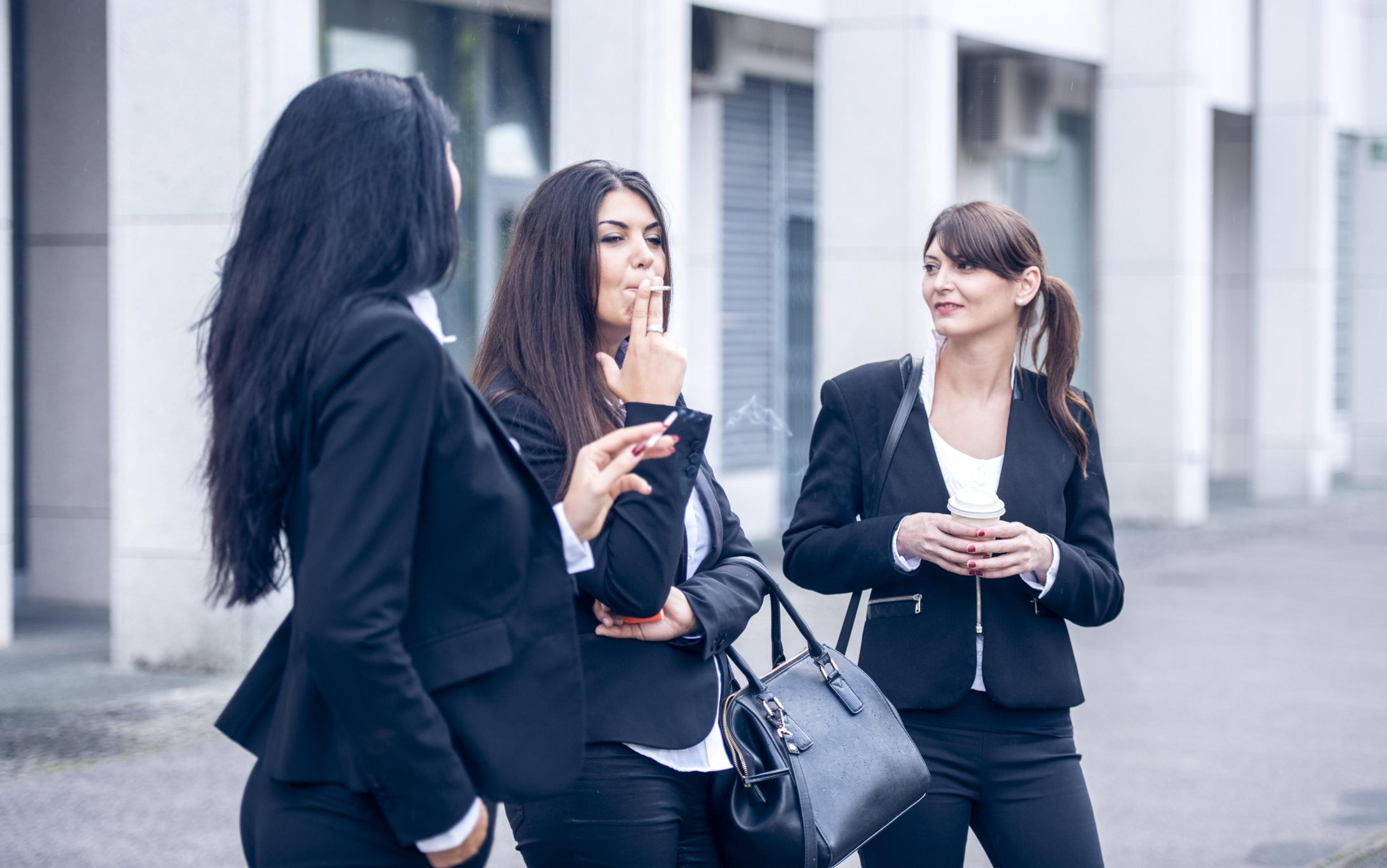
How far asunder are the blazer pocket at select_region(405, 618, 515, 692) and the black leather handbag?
70cm

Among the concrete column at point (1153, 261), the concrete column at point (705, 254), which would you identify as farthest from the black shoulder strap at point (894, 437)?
the concrete column at point (1153, 261)

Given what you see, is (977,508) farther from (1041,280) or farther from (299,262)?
(299,262)

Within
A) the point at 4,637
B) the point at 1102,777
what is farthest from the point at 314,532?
the point at 4,637

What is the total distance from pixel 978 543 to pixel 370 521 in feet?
4.60

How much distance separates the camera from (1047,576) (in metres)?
3.14

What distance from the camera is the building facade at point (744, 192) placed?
24.8 feet

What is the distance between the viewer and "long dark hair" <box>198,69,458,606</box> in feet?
6.70

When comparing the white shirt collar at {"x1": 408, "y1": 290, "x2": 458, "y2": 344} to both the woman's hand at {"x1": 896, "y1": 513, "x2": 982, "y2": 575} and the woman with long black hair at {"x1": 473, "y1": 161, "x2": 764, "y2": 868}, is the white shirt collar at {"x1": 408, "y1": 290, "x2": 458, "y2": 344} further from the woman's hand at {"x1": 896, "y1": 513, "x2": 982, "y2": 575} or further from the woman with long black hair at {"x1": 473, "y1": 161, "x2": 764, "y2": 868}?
the woman's hand at {"x1": 896, "y1": 513, "x2": 982, "y2": 575}

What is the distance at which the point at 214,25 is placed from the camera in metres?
7.45

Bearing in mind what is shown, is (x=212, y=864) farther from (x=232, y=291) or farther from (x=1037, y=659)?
(x=232, y=291)

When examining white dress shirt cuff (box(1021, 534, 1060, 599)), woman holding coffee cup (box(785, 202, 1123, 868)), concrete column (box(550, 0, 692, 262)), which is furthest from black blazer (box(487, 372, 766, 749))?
concrete column (box(550, 0, 692, 262))

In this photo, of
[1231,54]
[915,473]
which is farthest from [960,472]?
[1231,54]

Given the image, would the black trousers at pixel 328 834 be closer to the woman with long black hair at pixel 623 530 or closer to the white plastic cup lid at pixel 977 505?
the woman with long black hair at pixel 623 530

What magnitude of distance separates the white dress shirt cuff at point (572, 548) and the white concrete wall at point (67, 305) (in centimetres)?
783
